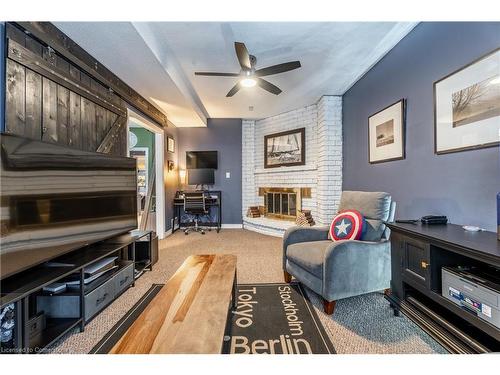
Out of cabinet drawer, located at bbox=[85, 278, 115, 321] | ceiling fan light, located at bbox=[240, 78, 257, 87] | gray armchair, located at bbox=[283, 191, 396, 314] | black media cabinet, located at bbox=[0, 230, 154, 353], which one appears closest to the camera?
black media cabinet, located at bbox=[0, 230, 154, 353]

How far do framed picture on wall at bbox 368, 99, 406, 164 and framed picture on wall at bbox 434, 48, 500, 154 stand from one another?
0.43m

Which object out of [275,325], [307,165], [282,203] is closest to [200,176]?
[282,203]

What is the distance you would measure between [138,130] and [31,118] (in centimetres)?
438

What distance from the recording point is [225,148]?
204 inches

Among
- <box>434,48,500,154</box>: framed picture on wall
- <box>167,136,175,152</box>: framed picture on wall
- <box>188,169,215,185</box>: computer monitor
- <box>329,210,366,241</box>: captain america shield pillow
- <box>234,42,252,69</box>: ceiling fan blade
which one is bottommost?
<box>329,210,366,241</box>: captain america shield pillow

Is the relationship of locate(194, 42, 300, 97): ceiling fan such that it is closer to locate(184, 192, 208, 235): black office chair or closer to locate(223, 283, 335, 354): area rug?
locate(223, 283, 335, 354): area rug

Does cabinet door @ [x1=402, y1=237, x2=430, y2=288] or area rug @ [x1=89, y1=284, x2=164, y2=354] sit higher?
cabinet door @ [x1=402, y1=237, x2=430, y2=288]

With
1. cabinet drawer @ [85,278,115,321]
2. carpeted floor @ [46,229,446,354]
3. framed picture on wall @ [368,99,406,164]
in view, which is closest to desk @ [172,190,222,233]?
carpeted floor @ [46,229,446,354]

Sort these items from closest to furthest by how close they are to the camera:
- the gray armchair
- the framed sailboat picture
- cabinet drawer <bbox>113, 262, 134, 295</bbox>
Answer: the gray armchair < cabinet drawer <bbox>113, 262, 134, 295</bbox> < the framed sailboat picture

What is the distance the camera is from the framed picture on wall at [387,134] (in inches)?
90.4

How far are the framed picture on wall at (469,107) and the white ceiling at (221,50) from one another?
0.81 meters

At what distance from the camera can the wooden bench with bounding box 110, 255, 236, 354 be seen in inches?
34.1

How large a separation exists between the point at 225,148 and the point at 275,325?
161 inches
